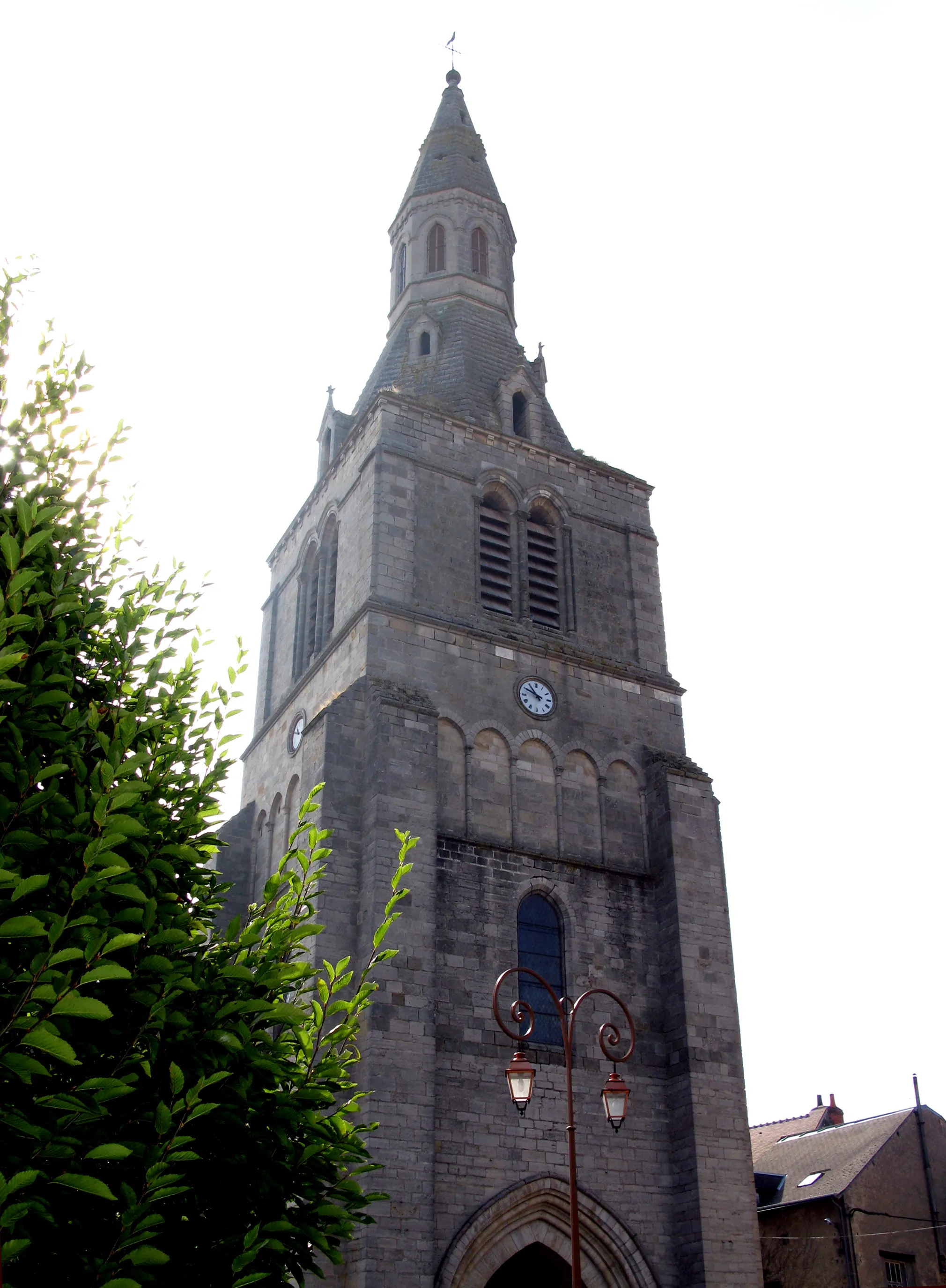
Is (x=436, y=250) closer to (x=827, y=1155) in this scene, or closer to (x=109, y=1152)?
(x=827, y=1155)

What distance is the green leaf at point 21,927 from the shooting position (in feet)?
15.3

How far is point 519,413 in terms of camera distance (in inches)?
955

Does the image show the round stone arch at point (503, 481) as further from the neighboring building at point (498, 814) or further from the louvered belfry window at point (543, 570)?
the louvered belfry window at point (543, 570)

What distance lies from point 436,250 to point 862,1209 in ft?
76.7

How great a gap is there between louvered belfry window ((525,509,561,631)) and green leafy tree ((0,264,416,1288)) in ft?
44.9

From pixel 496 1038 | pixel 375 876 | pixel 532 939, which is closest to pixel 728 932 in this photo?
pixel 532 939

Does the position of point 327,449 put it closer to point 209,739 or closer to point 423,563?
point 423,563

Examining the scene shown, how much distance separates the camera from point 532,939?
707 inches

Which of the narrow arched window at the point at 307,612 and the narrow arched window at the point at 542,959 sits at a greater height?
the narrow arched window at the point at 307,612

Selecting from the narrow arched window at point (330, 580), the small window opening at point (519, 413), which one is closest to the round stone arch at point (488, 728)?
the narrow arched window at point (330, 580)

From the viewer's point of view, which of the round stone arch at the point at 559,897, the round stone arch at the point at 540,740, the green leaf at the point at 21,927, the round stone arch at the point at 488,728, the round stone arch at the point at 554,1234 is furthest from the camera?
the round stone arch at the point at 540,740

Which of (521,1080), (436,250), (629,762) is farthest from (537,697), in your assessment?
(436,250)

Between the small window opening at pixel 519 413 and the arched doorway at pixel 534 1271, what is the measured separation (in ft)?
47.8

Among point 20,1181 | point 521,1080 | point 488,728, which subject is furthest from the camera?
point 488,728
